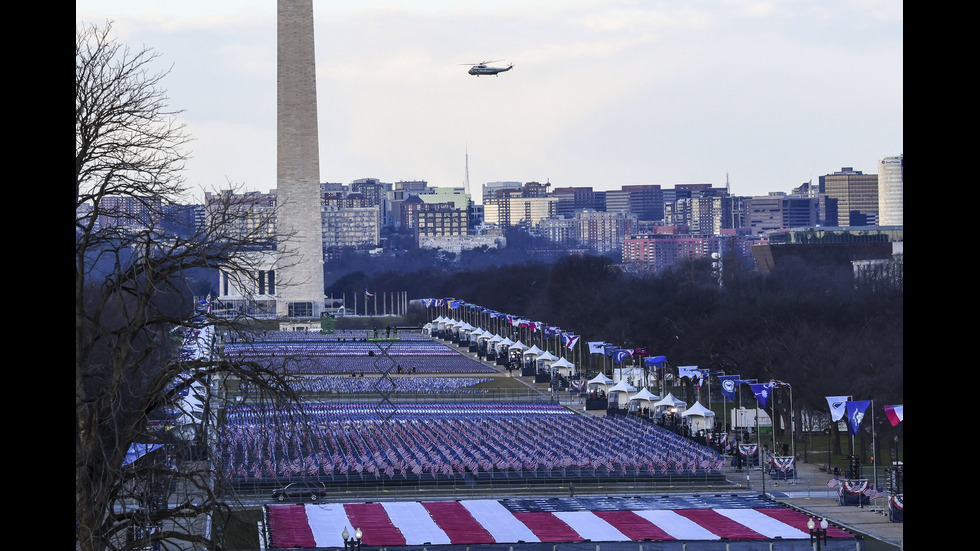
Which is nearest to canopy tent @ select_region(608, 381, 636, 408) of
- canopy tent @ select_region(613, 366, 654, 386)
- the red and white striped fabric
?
canopy tent @ select_region(613, 366, 654, 386)

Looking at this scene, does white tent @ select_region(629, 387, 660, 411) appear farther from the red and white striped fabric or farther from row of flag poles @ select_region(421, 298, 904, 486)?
the red and white striped fabric

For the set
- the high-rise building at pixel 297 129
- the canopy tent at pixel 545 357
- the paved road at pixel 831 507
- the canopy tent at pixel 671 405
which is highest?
the high-rise building at pixel 297 129

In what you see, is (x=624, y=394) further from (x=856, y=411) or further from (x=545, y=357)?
(x=856, y=411)

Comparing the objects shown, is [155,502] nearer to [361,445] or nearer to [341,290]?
[361,445]

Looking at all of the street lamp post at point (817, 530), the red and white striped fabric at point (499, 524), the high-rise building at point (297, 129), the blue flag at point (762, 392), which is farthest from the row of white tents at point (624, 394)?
the high-rise building at point (297, 129)

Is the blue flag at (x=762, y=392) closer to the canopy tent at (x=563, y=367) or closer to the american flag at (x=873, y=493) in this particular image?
the american flag at (x=873, y=493)

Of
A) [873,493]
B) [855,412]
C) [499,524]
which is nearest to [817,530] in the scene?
[499,524]
